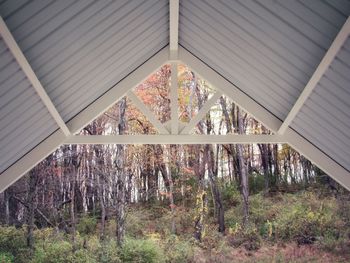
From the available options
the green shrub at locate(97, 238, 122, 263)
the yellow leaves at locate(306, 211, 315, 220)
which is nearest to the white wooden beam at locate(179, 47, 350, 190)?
the green shrub at locate(97, 238, 122, 263)

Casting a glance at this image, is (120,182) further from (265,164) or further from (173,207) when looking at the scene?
(265,164)

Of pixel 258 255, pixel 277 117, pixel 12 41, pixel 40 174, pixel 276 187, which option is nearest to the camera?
pixel 12 41

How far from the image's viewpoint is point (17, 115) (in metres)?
5.23

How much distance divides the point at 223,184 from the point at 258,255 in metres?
7.43

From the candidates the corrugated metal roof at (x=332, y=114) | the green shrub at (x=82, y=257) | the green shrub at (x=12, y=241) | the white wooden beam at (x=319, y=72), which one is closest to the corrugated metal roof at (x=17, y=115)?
the white wooden beam at (x=319, y=72)

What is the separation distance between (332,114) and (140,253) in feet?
29.9

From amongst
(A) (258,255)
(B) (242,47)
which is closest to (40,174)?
(A) (258,255)

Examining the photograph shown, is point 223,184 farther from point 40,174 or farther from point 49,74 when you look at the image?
point 49,74

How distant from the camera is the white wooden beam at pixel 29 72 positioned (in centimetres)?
382

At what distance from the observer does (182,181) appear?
20.2 meters

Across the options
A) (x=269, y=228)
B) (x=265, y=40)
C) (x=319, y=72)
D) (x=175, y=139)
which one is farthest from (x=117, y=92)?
(x=269, y=228)

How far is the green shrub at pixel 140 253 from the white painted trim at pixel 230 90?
7.71 m

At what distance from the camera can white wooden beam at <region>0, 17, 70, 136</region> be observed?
3.82 meters

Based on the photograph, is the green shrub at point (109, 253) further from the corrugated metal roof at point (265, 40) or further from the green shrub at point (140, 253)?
the corrugated metal roof at point (265, 40)
